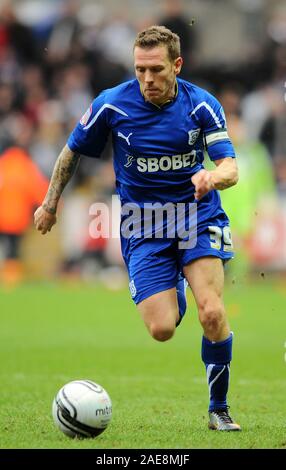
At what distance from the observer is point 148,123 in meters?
7.35

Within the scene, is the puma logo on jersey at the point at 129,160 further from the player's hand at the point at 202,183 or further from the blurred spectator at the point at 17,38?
the blurred spectator at the point at 17,38

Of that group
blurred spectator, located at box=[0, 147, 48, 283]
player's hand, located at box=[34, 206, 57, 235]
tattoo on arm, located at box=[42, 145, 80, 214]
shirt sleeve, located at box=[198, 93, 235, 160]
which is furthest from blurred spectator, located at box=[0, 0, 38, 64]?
shirt sleeve, located at box=[198, 93, 235, 160]

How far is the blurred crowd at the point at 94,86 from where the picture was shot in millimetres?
19266

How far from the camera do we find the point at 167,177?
7375 mm

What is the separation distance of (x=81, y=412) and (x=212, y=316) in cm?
102

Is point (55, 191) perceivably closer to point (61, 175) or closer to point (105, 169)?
point (61, 175)

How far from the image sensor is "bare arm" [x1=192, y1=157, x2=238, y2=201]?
668 cm

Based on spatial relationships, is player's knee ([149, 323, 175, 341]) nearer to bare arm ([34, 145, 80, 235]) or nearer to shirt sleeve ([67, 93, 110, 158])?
bare arm ([34, 145, 80, 235])

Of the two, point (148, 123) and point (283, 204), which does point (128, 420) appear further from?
point (283, 204)

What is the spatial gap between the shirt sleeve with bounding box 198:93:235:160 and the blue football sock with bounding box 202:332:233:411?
3.84 ft

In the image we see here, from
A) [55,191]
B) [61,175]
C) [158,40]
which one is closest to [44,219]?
[55,191]

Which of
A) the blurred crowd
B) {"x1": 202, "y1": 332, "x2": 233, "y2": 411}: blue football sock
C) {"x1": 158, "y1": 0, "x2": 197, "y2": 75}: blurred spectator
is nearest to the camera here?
Answer: {"x1": 202, "y1": 332, "x2": 233, "y2": 411}: blue football sock

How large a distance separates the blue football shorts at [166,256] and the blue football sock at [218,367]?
1.57 ft
